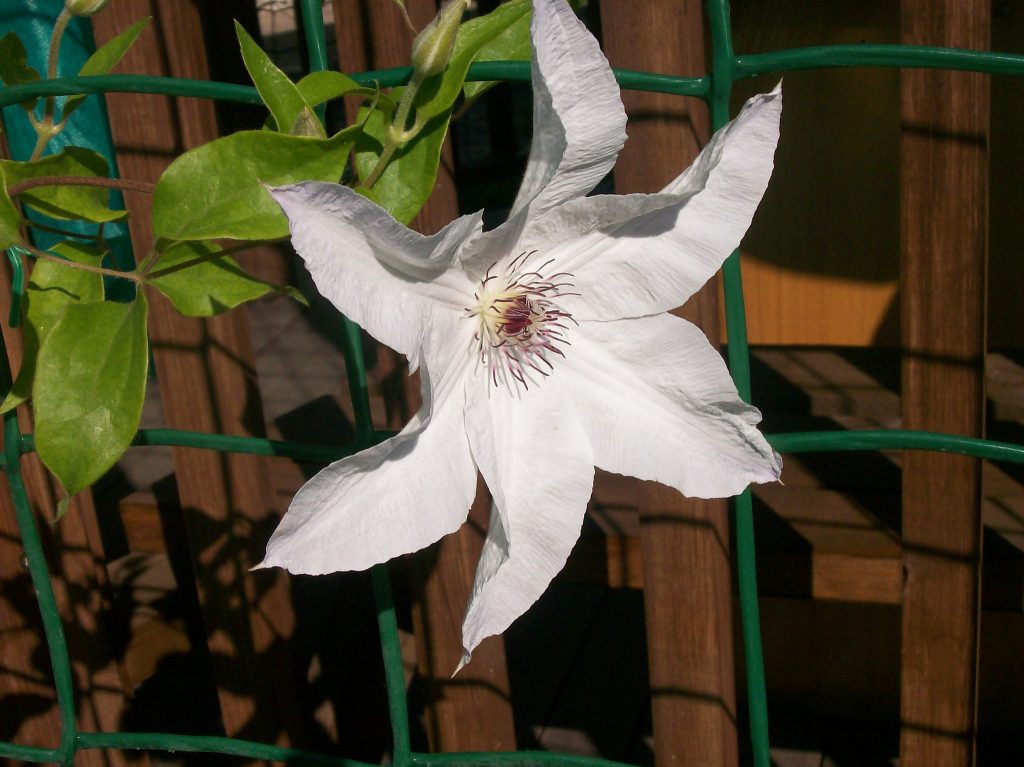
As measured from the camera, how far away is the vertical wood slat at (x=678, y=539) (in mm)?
780

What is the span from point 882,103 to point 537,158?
1752mm

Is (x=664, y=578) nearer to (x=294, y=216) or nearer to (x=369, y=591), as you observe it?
(x=294, y=216)

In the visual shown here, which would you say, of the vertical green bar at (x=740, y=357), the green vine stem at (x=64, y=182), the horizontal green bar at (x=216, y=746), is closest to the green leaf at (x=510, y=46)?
the vertical green bar at (x=740, y=357)

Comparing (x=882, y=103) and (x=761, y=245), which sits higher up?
(x=882, y=103)

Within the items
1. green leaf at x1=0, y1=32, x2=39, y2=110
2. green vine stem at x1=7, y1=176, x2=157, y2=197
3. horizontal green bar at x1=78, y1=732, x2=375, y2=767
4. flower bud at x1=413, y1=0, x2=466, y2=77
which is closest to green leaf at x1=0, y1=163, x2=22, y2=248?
green vine stem at x1=7, y1=176, x2=157, y2=197

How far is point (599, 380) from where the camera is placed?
0.60m

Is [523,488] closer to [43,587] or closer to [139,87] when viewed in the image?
[139,87]

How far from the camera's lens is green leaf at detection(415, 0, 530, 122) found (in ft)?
2.00

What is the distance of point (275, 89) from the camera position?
585 mm

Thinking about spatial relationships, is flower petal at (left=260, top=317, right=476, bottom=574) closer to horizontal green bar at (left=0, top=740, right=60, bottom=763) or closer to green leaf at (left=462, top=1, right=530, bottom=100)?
green leaf at (left=462, top=1, right=530, bottom=100)

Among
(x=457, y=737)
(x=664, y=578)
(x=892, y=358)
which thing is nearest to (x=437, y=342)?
(x=664, y=578)

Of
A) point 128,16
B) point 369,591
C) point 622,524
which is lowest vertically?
point 369,591

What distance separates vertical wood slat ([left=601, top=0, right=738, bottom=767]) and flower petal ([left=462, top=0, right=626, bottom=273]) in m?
0.27

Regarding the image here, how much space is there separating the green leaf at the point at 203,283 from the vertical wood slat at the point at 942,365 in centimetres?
51
